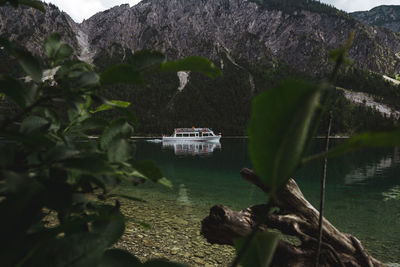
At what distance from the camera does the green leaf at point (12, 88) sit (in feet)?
1.84

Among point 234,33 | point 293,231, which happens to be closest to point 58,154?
point 293,231

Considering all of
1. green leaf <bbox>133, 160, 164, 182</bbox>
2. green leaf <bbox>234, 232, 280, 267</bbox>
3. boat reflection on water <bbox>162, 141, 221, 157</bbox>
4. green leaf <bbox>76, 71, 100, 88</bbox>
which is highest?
green leaf <bbox>76, 71, 100, 88</bbox>

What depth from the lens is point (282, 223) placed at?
2.79m

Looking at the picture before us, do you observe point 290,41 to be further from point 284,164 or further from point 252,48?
point 284,164

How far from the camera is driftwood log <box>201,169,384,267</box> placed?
2559 mm

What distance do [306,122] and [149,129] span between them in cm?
11174

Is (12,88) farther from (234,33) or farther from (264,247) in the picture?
(234,33)

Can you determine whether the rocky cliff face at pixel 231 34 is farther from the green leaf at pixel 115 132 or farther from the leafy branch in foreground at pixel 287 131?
the leafy branch in foreground at pixel 287 131

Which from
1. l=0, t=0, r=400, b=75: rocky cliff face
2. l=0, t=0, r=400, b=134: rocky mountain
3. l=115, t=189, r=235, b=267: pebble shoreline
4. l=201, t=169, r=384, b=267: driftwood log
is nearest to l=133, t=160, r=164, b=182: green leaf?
l=201, t=169, r=384, b=267: driftwood log

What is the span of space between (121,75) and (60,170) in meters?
0.25

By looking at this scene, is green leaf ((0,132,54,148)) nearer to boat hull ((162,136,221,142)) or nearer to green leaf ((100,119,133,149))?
green leaf ((100,119,133,149))

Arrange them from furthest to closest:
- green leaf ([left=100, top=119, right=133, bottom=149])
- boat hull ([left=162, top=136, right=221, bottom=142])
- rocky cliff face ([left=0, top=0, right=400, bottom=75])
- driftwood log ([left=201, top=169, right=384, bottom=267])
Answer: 1. rocky cliff face ([left=0, top=0, right=400, bottom=75])
2. boat hull ([left=162, top=136, right=221, bottom=142])
3. driftwood log ([left=201, top=169, right=384, bottom=267])
4. green leaf ([left=100, top=119, right=133, bottom=149])

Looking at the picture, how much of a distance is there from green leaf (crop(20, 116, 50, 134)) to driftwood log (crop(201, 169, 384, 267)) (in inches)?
85.8

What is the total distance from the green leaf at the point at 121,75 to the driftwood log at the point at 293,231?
218 centimetres
